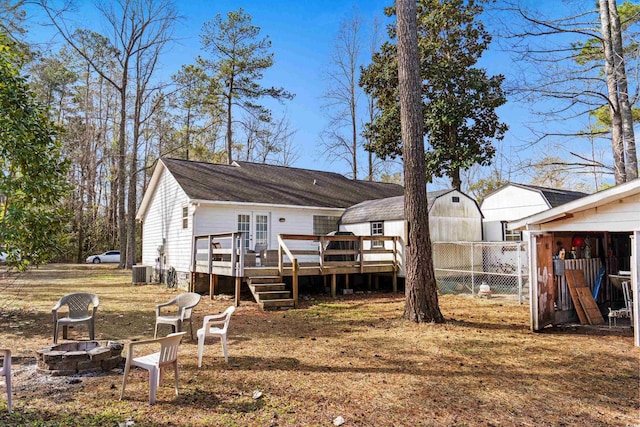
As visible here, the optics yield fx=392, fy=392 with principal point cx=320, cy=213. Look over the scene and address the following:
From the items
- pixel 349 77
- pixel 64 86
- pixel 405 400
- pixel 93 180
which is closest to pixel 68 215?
pixel 405 400

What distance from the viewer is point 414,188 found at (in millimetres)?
8211

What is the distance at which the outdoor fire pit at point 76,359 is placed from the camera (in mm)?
4848

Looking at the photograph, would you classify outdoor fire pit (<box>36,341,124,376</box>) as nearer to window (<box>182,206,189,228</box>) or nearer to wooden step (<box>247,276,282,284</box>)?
wooden step (<box>247,276,282,284</box>)

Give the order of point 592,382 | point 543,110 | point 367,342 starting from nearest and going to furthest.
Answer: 1. point 592,382
2. point 367,342
3. point 543,110

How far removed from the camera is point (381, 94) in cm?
2266

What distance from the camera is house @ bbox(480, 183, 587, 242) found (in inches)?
610

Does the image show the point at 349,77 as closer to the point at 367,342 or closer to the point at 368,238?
the point at 368,238

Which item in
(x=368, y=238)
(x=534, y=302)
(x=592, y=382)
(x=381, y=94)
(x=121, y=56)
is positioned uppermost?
(x=121, y=56)

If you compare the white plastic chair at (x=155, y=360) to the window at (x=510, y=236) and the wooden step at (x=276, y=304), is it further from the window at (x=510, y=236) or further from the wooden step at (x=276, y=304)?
the window at (x=510, y=236)

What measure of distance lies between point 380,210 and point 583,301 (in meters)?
7.45

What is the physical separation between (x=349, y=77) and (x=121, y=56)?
14.8m

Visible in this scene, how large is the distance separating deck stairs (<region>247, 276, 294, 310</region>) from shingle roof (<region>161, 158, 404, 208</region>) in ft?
14.5

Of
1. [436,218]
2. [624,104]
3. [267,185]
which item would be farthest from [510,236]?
[267,185]

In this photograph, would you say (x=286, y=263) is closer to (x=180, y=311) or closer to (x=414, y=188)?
(x=414, y=188)
